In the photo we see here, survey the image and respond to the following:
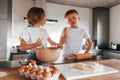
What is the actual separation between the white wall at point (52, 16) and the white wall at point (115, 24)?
2.20 ft

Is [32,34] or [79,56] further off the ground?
[32,34]

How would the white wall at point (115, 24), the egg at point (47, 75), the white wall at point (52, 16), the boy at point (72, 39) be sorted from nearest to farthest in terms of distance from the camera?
the egg at point (47, 75), the boy at point (72, 39), the white wall at point (52, 16), the white wall at point (115, 24)

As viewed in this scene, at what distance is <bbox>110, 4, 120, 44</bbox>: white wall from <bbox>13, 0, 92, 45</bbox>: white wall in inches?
26.3

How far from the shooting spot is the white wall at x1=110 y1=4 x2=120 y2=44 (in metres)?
3.85

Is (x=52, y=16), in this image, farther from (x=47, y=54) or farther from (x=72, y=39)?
(x=47, y=54)

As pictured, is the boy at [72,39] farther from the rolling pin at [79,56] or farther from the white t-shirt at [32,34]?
the white t-shirt at [32,34]

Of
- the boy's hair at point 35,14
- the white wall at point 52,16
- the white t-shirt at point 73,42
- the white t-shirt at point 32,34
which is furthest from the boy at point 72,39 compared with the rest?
the white wall at point 52,16

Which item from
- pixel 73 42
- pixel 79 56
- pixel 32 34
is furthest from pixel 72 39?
pixel 32 34

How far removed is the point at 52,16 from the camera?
3.77 m

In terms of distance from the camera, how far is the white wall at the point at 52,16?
11.1ft

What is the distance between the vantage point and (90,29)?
4324 mm

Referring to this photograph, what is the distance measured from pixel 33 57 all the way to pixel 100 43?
3292mm

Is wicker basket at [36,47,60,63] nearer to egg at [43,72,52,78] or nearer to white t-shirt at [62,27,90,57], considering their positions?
egg at [43,72,52,78]

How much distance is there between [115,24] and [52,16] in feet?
6.25
